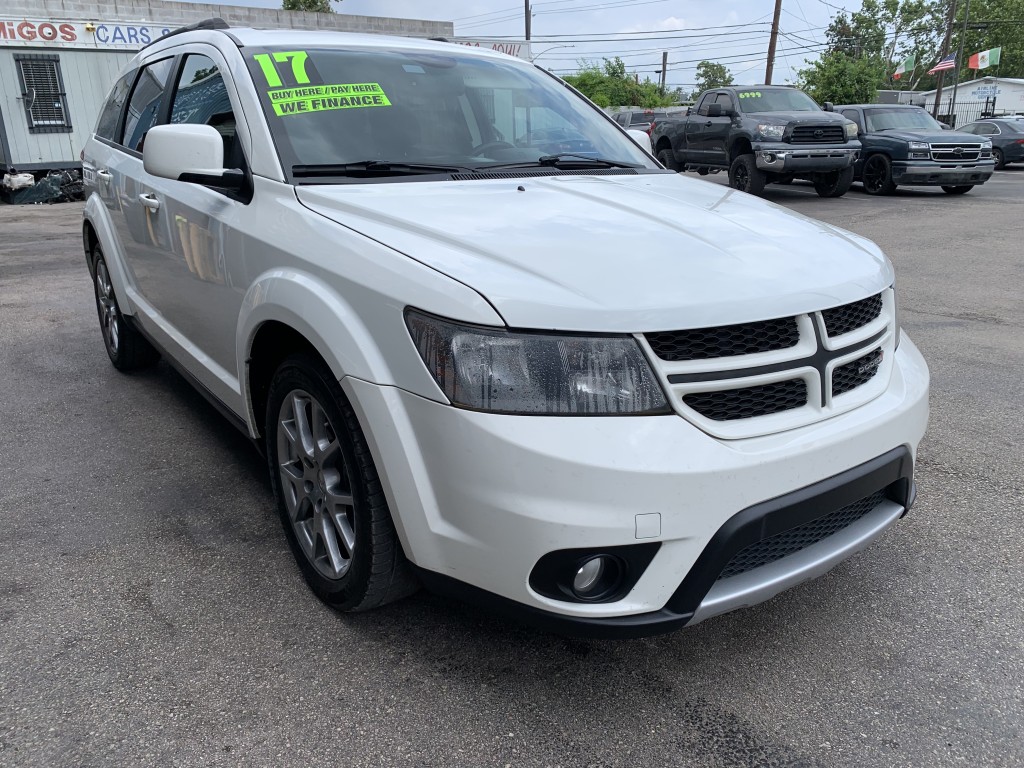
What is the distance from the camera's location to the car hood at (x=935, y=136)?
14875 millimetres

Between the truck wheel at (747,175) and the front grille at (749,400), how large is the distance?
12567 mm

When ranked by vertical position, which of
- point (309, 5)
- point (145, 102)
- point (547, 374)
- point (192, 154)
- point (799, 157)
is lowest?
point (799, 157)

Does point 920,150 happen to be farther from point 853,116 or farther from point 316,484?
point 316,484

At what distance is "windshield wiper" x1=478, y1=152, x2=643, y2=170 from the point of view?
3.15m

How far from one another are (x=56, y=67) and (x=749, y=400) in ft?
63.0

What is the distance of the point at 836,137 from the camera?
1398 cm

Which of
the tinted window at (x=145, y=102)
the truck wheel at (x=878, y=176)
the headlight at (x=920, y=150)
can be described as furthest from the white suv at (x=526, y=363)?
the truck wheel at (x=878, y=176)

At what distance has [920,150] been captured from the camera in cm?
1475

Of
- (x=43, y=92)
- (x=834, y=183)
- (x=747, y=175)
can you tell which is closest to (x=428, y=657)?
(x=747, y=175)

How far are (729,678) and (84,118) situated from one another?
19.1 m

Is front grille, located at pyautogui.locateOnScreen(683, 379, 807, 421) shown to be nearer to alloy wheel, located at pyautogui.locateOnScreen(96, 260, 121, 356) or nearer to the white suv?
the white suv

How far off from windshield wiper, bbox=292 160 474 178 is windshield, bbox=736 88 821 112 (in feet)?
42.8

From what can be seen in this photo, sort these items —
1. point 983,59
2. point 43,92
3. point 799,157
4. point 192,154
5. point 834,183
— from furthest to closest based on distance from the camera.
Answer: point 983,59 → point 43,92 → point 834,183 → point 799,157 → point 192,154

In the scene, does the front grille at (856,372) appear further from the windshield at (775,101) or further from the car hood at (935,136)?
the car hood at (935,136)
